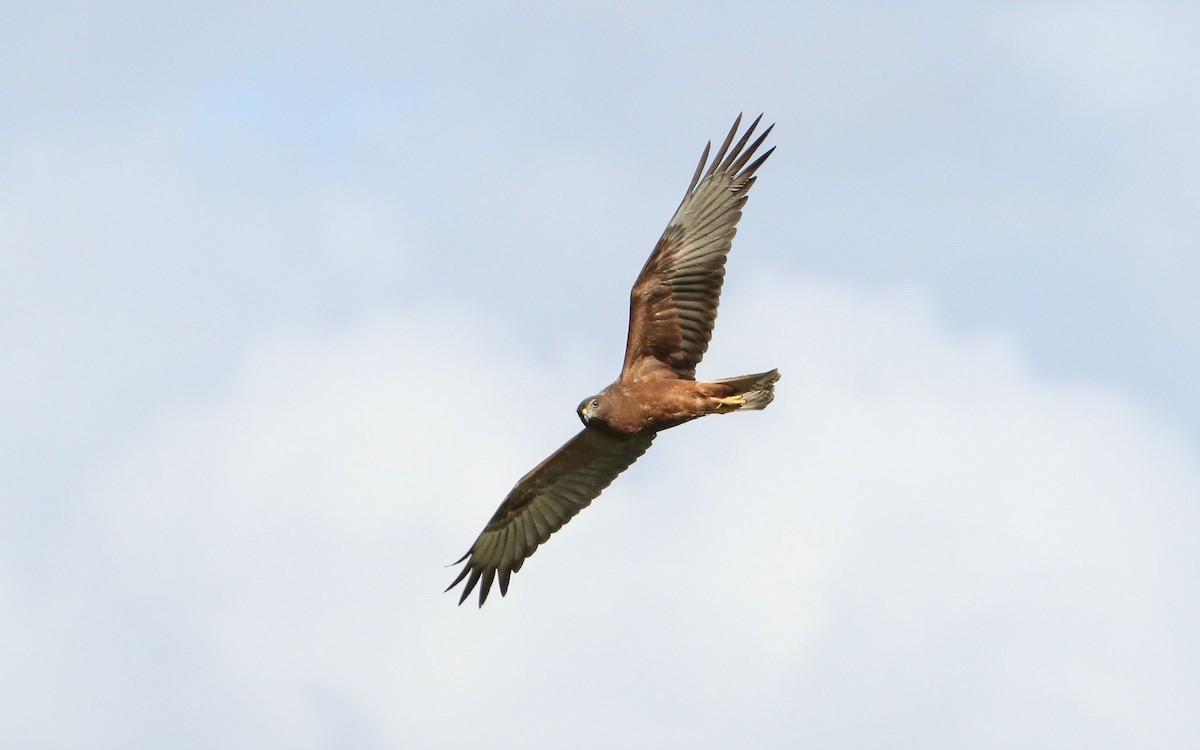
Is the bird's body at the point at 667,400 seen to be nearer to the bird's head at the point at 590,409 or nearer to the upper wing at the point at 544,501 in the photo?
the bird's head at the point at 590,409

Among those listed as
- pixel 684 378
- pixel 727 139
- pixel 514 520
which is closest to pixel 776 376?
pixel 684 378

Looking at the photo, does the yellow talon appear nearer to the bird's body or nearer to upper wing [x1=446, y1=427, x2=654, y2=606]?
the bird's body

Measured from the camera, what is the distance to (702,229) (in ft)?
66.7

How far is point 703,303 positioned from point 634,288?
0.77 metres

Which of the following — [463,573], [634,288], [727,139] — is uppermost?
[727,139]

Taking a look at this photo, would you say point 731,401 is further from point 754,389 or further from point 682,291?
point 682,291

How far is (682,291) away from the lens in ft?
66.2

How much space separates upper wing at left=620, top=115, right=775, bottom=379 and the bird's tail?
0.64 meters

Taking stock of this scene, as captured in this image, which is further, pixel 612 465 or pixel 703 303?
pixel 612 465

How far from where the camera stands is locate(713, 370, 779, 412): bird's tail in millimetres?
19859

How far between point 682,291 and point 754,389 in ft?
4.32

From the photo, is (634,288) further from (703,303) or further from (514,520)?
(514,520)

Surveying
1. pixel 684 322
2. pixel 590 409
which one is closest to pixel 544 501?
pixel 590 409

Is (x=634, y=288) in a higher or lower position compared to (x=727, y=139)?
lower
